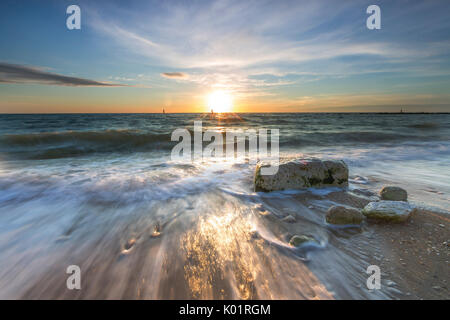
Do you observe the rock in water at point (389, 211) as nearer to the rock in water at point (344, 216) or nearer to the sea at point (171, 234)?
the rock in water at point (344, 216)

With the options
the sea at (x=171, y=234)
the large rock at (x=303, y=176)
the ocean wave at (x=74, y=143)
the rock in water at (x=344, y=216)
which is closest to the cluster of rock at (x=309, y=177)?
the large rock at (x=303, y=176)

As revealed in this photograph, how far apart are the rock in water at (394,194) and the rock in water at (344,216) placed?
976 millimetres

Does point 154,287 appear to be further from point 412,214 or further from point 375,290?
point 412,214

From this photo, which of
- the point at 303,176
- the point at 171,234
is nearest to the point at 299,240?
the point at 171,234

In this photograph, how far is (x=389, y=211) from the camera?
7.26ft

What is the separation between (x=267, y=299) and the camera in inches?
53.3

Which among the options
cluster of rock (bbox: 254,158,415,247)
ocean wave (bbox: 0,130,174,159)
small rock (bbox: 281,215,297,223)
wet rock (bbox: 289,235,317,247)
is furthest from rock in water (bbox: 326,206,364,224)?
ocean wave (bbox: 0,130,174,159)

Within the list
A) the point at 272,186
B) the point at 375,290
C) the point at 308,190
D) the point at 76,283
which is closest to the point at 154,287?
the point at 76,283

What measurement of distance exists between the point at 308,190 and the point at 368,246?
1492 mm

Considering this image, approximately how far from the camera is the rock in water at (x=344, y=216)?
221 centimetres

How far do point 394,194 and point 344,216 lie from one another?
121 centimetres

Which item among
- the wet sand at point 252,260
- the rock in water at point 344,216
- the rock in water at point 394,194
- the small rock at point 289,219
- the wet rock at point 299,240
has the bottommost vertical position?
the wet sand at point 252,260

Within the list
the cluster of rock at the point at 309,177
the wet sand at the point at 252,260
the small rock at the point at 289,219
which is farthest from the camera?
the cluster of rock at the point at 309,177
